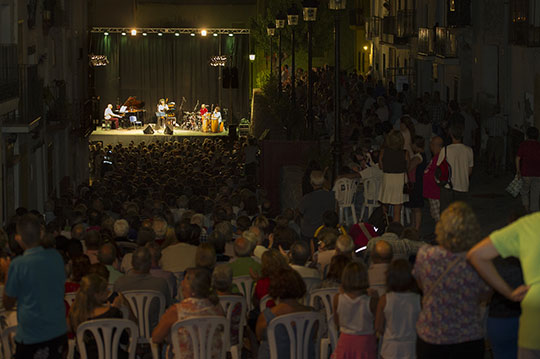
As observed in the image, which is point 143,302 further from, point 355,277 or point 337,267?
point 355,277

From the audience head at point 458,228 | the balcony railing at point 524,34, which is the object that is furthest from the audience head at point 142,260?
the balcony railing at point 524,34

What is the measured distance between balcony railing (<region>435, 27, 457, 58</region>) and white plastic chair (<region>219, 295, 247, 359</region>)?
81.2 feet

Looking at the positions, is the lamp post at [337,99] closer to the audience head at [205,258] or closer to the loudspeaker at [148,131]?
the audience head at [205,258]

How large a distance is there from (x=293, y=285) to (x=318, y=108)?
24.2 metres

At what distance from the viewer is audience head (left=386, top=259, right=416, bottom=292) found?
23.2ft

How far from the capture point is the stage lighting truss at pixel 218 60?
166 ft

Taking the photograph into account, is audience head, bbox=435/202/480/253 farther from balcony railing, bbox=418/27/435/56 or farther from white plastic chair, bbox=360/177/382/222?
balcony railing, bbox=418/27/435/56

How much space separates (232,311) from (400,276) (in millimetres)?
1769

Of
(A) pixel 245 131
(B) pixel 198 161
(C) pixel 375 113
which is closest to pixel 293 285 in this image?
(C) pixel 375 113

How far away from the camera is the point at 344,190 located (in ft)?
50.8

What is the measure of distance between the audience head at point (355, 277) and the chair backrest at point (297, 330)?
385mm

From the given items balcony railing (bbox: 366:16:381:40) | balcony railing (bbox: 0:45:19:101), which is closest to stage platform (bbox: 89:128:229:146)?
balcony railing (bbox: 366:16:381:40)

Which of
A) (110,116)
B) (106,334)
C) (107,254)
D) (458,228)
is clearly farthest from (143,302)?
(110,116)

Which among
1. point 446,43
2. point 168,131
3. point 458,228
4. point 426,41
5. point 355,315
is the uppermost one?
point 426,41
